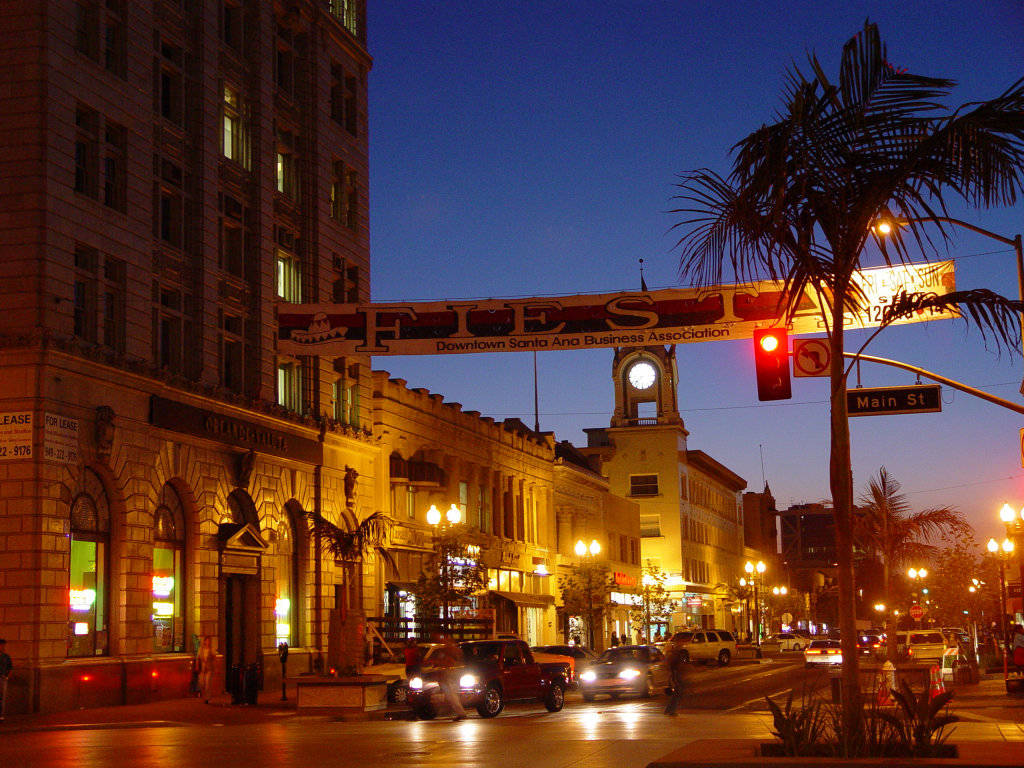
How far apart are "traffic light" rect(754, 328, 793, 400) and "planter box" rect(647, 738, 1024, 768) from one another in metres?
5.09

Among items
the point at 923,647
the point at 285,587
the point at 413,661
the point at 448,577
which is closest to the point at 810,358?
the point at 413,661

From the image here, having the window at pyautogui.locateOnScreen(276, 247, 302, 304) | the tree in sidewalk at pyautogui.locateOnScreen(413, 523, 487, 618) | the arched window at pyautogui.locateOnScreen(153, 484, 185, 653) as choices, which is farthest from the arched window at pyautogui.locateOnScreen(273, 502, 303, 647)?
the window at pyautogui.locateOnScreen(276, 247, 302, 304)

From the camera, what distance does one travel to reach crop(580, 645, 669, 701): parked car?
123 ft

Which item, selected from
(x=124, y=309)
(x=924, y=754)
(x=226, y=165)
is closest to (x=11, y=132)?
(x=124, y=309)

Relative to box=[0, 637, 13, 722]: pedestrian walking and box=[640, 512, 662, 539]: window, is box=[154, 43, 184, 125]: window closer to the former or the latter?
box=[0, 637, 13, 722]: pedestrian walking

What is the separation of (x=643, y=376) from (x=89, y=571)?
262 ft

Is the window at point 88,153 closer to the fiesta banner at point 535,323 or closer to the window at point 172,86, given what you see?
the window at point 172,86

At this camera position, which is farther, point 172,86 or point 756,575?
point 756,575

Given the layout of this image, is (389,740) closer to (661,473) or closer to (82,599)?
(82,599)

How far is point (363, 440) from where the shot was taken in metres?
48.4

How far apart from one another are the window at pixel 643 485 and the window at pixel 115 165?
76324 millimetres

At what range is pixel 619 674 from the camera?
3759 cm

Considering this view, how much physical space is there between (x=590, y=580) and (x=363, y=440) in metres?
23.5

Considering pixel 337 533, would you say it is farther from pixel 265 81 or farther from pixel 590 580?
pixel 590 580
